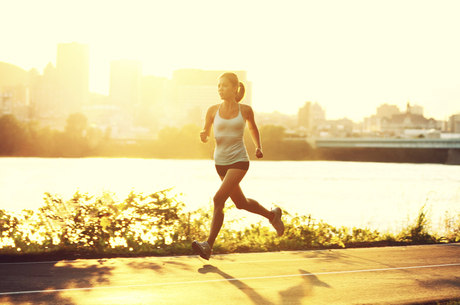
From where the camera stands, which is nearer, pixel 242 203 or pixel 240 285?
pixel 240 285

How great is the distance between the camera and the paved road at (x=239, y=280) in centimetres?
566

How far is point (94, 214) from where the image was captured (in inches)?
319

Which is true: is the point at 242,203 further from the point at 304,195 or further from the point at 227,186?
the point at 304,195

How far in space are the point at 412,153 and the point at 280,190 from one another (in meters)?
63.2

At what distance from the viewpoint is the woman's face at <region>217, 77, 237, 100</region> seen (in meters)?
6.88

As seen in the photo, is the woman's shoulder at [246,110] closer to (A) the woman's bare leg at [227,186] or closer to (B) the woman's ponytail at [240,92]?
(B) the woman's ponytail at [240,92]

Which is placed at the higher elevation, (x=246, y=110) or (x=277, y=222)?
(x=246, y=110)

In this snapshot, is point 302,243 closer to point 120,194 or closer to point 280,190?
point 120,194

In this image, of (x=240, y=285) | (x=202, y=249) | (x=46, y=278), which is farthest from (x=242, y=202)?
(x=46, y=278)

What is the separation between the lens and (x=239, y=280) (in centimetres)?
641

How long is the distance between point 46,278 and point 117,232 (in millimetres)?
1956

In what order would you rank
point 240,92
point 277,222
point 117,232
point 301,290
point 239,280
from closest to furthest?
point 301,290
point 239,280
point 240,92
point 277,222
point 117,232

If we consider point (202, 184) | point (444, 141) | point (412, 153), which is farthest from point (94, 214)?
point (412, 153)

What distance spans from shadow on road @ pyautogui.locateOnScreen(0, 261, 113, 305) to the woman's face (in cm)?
232
